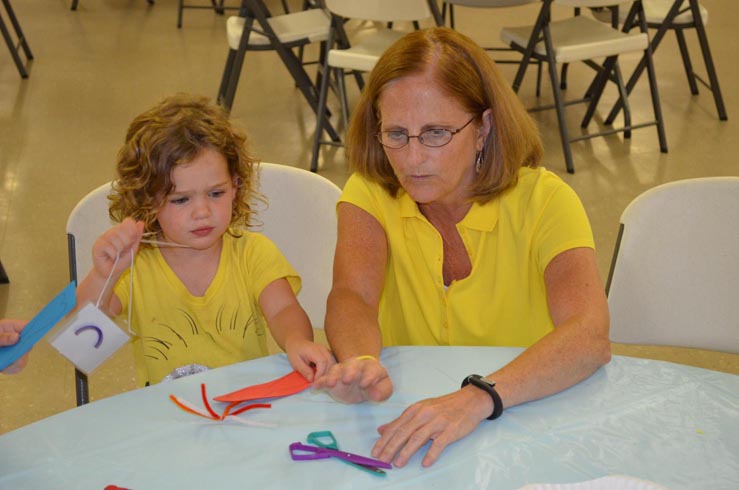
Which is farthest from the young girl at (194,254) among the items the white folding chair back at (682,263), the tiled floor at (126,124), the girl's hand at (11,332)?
the tiled floor at (126,124)

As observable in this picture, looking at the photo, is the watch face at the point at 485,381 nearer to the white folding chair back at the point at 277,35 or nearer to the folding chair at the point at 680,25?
the white folding chair back at the point at 277,35

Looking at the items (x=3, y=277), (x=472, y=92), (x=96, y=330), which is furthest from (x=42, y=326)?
(x=3, y=277)

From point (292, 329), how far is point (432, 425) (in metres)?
0.47

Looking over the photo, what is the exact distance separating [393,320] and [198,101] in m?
0.59

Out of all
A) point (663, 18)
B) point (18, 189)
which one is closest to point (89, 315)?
point (18, 189)

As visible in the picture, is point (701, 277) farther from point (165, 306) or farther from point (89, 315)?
A: point (89, 315)

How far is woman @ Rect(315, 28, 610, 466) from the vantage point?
170cm

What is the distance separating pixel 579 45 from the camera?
4.23 m

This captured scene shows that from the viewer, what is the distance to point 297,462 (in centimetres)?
133

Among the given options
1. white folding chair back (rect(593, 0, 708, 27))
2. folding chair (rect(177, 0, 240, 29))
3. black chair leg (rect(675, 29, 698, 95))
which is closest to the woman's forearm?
white folding chair back (rect(593, 0, 708, 27))

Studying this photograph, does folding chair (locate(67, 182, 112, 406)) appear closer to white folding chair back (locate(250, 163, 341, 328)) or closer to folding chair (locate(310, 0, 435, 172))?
white folding chair back (locate(250, 163, 341, 328))

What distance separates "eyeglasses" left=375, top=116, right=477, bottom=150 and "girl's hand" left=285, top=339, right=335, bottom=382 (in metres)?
0.41

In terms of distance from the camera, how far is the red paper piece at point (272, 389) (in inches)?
57.9

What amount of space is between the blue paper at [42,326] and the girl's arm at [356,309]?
1.32 feet
